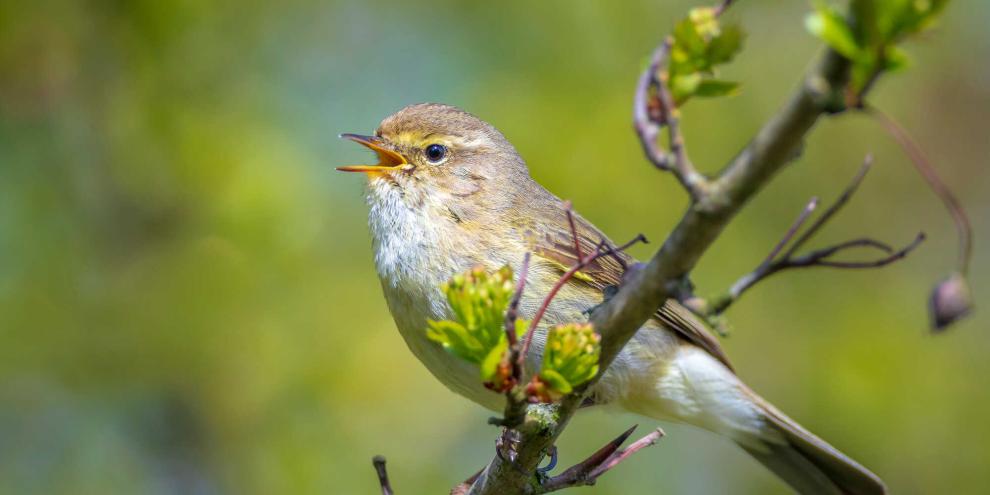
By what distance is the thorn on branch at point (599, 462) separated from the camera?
8.57 feet

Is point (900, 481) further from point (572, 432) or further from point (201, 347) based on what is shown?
point (201, 347)

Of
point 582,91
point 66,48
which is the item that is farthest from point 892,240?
point 66,48

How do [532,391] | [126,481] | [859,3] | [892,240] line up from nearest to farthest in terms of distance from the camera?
[859,3], [532,391], [126,481], [892,240]

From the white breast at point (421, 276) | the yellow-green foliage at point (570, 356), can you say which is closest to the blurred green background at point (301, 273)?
the white breast at point (421, 276)

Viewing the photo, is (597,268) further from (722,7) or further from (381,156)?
(722,7)

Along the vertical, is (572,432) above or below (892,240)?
below

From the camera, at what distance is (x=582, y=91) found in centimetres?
517

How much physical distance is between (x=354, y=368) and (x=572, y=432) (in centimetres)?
113

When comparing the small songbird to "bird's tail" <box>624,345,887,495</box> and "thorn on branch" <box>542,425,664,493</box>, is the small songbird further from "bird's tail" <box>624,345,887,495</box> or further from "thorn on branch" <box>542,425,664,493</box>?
"thorn on branch" <box>542,425,664,493</box>

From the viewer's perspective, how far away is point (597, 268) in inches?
154

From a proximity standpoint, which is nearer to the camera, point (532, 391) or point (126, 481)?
point (532, 391)

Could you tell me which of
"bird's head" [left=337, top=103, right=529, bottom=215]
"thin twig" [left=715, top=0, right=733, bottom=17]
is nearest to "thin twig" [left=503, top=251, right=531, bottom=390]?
"thin twig" [left=715, top=0, right=733, bottom=17]

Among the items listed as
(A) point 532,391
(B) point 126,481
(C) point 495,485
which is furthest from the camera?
(B) point 126,481

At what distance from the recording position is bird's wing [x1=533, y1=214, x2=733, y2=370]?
381 cm
